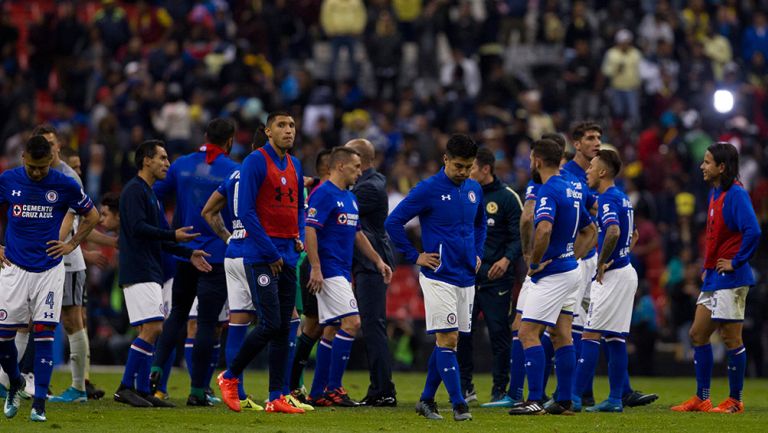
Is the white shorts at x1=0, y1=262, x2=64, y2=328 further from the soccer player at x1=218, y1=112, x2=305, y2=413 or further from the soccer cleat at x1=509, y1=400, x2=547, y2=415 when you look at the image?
the soccer cleat at x1=509, y1=400, x2=547, y2=415

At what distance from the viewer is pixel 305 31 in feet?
107

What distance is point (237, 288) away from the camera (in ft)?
44.7

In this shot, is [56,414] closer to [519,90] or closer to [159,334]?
[159,334]

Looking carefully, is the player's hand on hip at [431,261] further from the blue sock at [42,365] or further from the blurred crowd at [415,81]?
the blurred crowd at [415,81]

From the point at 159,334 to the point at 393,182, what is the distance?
40.2ft

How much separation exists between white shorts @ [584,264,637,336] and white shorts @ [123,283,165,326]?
14.5 ft

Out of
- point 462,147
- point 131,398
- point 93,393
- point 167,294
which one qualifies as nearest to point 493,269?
point 462,147

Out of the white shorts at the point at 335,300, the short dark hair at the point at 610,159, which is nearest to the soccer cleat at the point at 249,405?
the white shorts at the point at 335,300

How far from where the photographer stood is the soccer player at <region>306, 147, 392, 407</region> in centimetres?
1424

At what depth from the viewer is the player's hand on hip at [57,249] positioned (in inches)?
495

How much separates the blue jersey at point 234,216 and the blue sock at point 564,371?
10.5ft

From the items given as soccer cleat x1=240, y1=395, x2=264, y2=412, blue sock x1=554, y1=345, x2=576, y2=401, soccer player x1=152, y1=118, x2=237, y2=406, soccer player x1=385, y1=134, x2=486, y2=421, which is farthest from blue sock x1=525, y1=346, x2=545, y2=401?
soccer player x1=152, y1=118, x2=237, y2=406

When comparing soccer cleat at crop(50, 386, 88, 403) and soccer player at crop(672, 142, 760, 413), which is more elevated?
soccer player at crop(672, 142, 760, 413)

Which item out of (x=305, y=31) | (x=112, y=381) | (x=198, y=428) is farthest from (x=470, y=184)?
(x=305, y=31)
